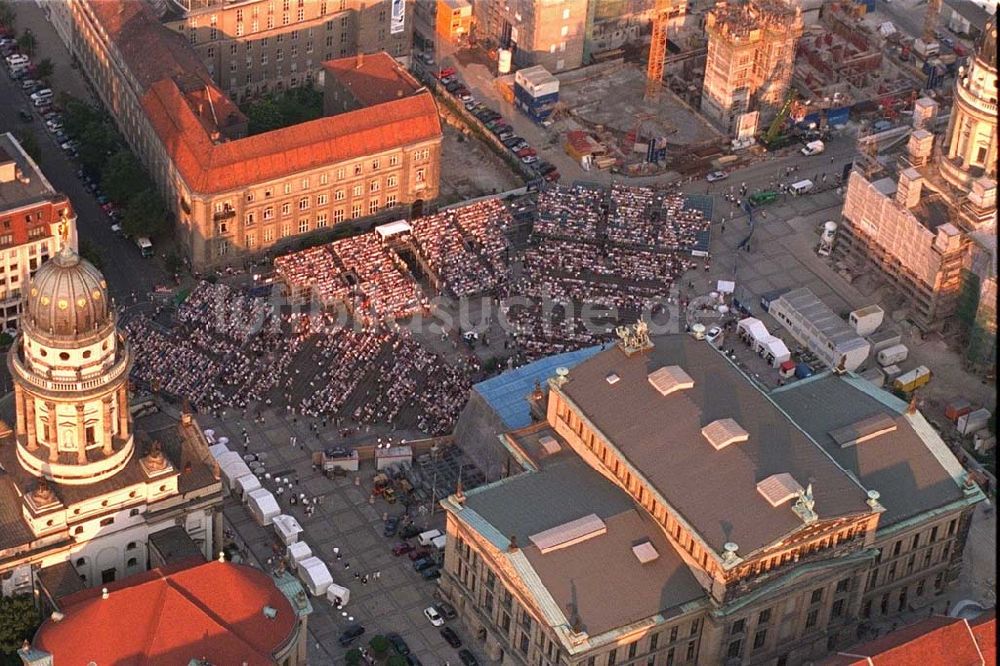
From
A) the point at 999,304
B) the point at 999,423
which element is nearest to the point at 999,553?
the point at 999,423

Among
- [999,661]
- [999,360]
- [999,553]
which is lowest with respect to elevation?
[999,661]

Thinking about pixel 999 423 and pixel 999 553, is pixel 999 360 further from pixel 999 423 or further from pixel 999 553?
pixel 999 553

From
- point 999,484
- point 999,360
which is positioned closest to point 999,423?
point 999,360

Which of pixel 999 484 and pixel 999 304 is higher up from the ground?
pixel 999 304

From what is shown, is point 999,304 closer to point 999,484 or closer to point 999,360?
point 999,360

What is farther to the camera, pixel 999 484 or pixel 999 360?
pixel 999 484

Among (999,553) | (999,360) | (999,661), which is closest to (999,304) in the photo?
(999,360)

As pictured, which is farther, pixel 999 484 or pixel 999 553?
pixel 999 484
